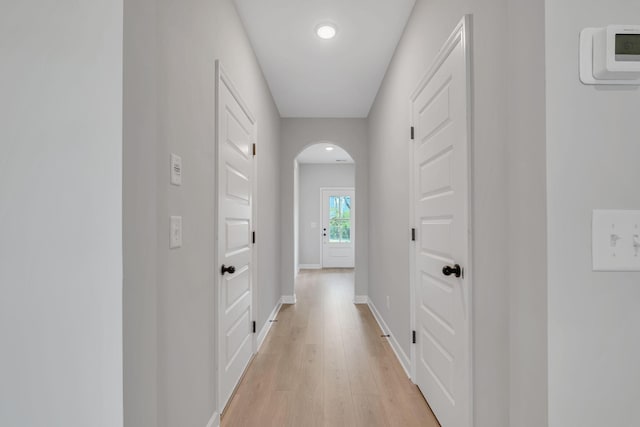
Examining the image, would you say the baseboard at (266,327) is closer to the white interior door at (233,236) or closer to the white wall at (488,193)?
the white interior door at (233,236)

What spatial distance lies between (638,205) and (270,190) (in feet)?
10.9

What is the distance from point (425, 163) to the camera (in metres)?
2.06

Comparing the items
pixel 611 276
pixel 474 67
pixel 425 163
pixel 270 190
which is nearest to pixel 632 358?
pixel 611 276

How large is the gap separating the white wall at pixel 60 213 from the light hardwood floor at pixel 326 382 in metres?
1.53

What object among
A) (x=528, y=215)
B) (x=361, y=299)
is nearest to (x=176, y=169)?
(x=528, y=215)

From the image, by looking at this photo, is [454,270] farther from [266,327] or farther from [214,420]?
[266,327]

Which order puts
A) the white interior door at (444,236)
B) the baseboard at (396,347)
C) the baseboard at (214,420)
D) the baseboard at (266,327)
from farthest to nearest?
the baseboard at (266,327) < the baseboard at (396,347) < the baseboard at (214,420) < the white interior door at (444,236)

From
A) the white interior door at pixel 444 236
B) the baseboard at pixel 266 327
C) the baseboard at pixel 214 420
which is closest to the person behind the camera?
the white interior door at pixel 444 236

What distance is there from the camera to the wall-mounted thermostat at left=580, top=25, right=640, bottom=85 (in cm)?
72

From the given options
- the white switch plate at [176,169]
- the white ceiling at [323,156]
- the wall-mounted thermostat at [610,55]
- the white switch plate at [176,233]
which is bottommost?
the white switch plate at [176,233]

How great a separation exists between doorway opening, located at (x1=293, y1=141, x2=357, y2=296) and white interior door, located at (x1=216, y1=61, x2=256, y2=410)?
18.2 feet

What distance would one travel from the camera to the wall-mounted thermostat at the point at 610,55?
2.35 feet

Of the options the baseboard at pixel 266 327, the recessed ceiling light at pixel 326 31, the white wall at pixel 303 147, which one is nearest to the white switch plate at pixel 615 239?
the recessed ceiling light at pixel 326 31

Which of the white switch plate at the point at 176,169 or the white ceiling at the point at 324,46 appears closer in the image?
the white switch plate at the point at 176,169
